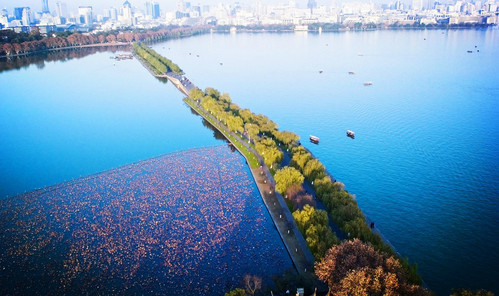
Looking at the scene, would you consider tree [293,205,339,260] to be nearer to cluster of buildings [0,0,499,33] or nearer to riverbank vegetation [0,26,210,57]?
riverbank vegetation [0,26,210,57]

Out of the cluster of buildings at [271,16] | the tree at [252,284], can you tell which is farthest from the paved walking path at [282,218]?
the cluster of buildings at [271,16]

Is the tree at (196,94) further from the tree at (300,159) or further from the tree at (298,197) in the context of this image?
the tree at (298,197)

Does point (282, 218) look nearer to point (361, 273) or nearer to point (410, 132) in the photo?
point (361, 273)

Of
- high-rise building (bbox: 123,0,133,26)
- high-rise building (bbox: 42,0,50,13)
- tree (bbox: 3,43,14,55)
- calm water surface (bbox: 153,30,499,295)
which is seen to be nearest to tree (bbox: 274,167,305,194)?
calm water surface (bbox: 153,30,499,295)

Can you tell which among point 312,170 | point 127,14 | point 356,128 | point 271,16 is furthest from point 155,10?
point 312,170

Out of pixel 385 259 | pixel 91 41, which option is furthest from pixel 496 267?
pixel 91 41

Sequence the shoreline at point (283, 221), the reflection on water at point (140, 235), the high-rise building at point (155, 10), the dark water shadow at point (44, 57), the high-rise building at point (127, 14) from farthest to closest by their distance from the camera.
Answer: the high-rise building at point (155, 10), the high-rise building at point (127, 14), the dark water shadow at point (44, 57), the shoreline at point (283, 221), the reflection on water at point (140, 235)
